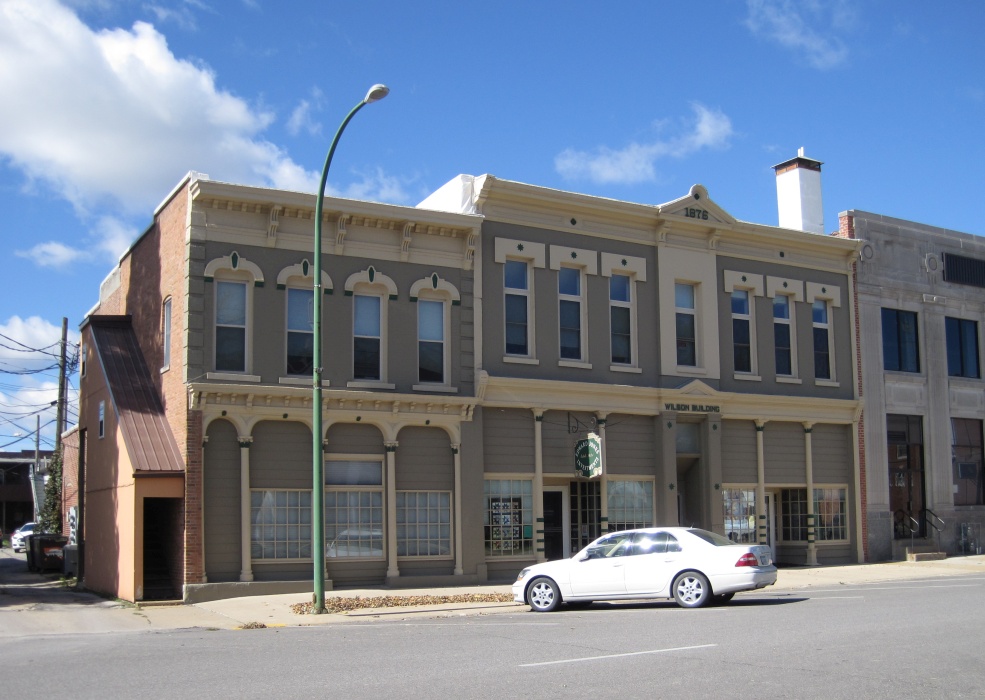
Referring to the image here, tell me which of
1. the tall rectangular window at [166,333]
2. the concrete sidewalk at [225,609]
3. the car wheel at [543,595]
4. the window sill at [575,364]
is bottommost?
the concrete sidewalk at [225,609]

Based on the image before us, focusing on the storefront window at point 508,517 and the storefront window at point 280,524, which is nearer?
the storefront window at point 280,524

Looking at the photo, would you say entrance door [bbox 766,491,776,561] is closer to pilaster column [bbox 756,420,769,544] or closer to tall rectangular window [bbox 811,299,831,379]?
pilaster column [bbox 756,420,769,544]

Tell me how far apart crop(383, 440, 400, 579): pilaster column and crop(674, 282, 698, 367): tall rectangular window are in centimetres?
824

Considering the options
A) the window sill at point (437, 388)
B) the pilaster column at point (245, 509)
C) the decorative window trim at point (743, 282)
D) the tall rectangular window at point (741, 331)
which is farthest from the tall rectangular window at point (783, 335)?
the pilaster column at point (245, 509)

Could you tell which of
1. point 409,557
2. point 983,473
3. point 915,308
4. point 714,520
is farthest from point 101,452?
point 983,473

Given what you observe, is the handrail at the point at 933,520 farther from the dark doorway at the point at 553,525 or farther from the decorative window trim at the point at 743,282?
the dark doorway at the point at 553,525

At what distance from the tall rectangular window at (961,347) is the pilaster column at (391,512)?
18.6m

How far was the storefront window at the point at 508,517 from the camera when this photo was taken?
23781 millimetres

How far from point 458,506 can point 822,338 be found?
12.2 m

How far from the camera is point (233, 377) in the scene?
20906 millimetres

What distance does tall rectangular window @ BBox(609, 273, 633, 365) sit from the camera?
2578cm

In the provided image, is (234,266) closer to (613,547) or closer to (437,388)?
(437,388)

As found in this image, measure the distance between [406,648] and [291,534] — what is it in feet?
29.5

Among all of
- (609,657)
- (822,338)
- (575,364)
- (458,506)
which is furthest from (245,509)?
(822,338)
